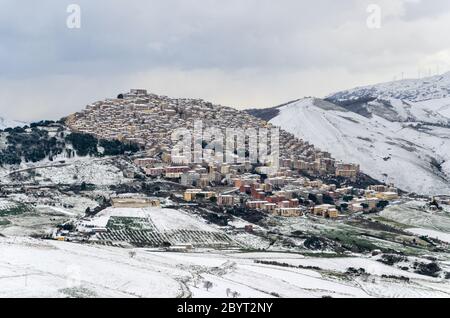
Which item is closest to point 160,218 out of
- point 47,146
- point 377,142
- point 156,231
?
point 156,231

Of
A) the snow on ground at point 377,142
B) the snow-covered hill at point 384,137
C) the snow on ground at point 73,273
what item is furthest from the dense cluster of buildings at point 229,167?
the snow on ground at point 73,273

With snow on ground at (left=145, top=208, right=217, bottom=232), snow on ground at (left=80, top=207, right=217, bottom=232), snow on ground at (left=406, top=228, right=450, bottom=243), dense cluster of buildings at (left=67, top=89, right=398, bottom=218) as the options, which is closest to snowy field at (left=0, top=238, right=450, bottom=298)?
snow on ground at (left=145, top=208, right=217, bottom=232)

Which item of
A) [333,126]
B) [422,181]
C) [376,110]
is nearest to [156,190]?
[422,181]

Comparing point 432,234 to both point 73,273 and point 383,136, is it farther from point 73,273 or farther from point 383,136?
point 383,136

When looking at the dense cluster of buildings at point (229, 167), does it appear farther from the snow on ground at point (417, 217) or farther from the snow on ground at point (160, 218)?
the snow on ground at point (160, 218)

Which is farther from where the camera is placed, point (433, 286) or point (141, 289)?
point (433, 286)

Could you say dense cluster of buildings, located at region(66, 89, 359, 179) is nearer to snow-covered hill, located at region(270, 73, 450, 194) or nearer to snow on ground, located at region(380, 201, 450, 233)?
snow-covered hill, located at region(270, 73, 450, 194)

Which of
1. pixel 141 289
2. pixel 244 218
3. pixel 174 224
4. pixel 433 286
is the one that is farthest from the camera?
pixel 244 218

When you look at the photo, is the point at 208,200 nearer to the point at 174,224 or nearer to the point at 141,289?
the point at 174,224
